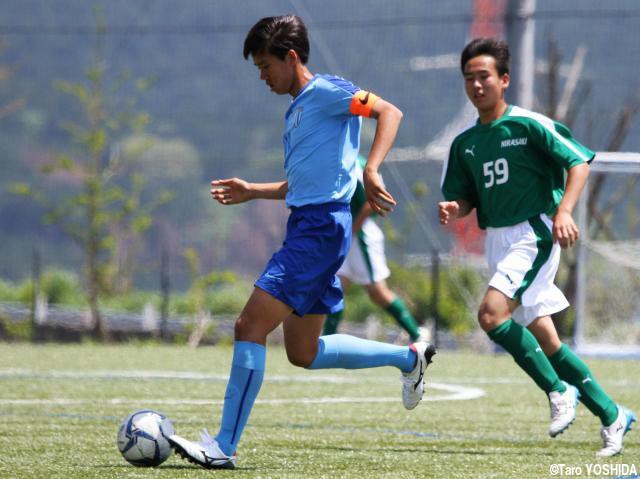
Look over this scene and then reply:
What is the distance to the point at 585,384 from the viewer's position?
5938mm

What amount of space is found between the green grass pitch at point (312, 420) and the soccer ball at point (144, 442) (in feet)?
0.21

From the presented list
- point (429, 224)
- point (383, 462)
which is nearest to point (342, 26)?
point (429, 224)

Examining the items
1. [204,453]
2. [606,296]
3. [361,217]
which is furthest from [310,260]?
[606,296]

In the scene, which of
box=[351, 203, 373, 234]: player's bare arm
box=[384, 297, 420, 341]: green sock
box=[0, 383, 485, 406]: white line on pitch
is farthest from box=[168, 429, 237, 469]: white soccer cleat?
box=[384, 297, 420, 341]: green sock

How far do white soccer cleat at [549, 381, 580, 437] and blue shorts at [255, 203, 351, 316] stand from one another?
3.71 feet

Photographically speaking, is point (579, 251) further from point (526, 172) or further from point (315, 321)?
point (315, 321)

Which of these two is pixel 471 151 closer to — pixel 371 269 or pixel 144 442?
pixel 144 442

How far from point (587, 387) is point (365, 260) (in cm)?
490

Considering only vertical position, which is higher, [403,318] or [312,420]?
[312,420]

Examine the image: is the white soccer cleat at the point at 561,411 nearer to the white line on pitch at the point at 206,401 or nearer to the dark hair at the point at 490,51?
the dark hair at the point at 490,51

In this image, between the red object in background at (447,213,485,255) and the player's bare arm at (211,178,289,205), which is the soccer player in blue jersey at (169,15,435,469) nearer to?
the player's bare arm at (211,178,289,205)

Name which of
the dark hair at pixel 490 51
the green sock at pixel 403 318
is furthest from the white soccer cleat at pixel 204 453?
the green sock at pixel 403 318

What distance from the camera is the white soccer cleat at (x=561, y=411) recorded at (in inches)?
224

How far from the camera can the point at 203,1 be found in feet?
70.6
